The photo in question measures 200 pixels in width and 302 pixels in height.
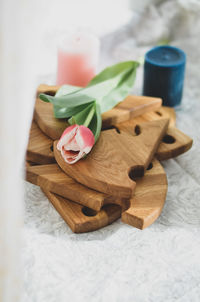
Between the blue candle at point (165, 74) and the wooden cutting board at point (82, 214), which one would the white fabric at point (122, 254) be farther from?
the blue candle at point (165, 74)

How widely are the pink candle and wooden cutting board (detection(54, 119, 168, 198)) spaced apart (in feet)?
0.72

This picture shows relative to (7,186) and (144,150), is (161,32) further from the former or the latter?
(7,186)

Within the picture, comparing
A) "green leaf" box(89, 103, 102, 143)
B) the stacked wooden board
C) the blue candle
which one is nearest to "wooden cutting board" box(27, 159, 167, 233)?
the stacked wooden board

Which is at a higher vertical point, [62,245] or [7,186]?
[7,186]

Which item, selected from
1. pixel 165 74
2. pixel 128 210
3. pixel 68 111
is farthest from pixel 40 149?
pixel 165 74

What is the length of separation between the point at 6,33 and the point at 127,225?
16.1 inches

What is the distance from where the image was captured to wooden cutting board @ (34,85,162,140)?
2.63 ft

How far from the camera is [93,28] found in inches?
48.3

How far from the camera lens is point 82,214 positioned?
0.69m

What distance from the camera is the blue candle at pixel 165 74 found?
0.92 m

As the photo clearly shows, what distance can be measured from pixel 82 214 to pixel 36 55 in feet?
0.91

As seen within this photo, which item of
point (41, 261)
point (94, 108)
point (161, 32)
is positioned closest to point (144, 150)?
point (94, 108)

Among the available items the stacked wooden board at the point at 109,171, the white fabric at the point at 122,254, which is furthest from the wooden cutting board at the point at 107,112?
the white fabric at the point at 122,254

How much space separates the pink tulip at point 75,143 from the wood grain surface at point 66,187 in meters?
0.04
